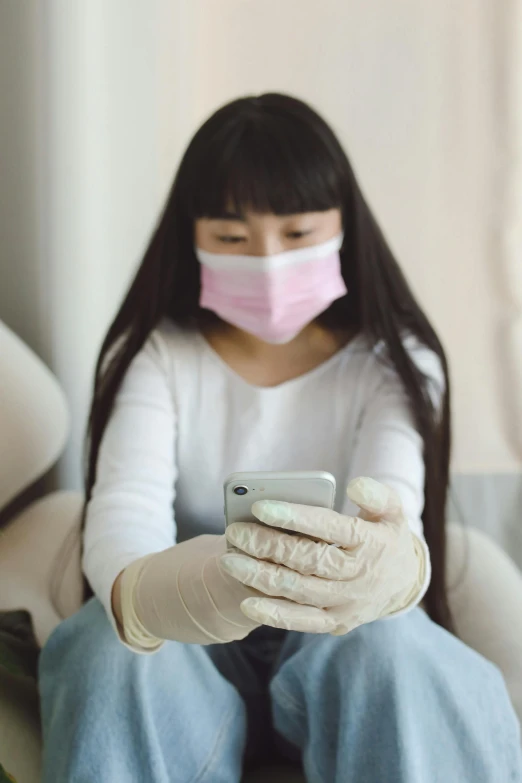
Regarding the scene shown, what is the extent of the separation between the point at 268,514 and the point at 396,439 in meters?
0.27

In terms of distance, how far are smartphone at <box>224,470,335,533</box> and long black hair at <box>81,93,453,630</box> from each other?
0.26 m

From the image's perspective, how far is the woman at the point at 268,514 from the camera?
1.68 feet

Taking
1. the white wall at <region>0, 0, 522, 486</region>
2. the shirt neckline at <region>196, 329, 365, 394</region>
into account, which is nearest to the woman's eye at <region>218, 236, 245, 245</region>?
the shirt neckline at <region>196, 329, 365, 394</region>

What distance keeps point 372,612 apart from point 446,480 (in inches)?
11.6

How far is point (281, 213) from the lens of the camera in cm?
63

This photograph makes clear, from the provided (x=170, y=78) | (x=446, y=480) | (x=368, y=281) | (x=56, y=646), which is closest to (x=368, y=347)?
(x=368, y=281)

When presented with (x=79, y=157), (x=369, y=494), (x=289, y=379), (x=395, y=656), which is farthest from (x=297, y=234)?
(x=79, y=157)

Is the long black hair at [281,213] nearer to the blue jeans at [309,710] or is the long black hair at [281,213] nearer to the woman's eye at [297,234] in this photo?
the woman's eye at [297,234]

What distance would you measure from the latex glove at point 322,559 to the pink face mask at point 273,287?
10.1 inches

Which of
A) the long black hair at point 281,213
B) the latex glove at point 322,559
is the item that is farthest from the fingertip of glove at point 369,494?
the long black hair at point 281,213

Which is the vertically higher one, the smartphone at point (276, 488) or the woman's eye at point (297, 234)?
the woman's eye at point (297, 234)

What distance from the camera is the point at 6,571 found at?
0.85 metres

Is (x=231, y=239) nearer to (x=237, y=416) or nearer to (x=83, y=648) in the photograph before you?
(x=237, y=416)

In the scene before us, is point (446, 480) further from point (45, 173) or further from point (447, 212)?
point (45, 173)
